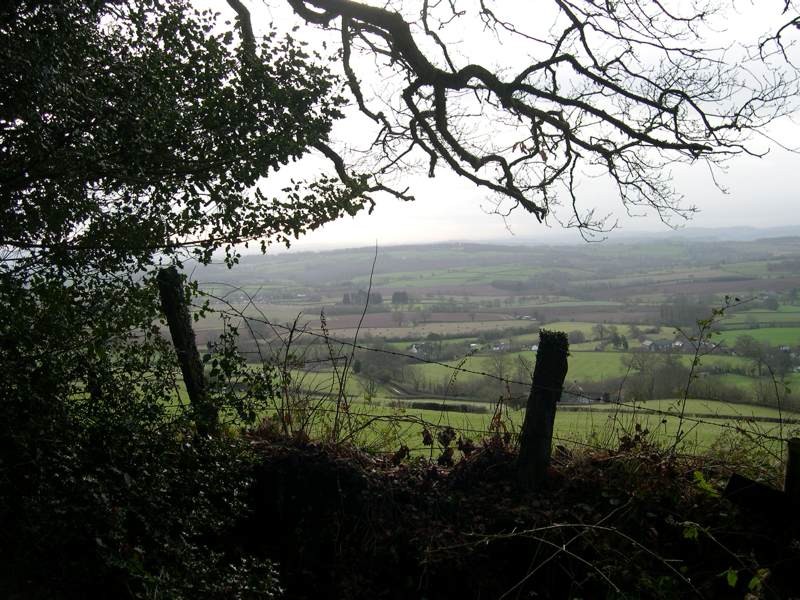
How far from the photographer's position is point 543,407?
4312mm

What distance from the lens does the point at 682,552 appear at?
386 cm

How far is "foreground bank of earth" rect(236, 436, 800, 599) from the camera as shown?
3.68m

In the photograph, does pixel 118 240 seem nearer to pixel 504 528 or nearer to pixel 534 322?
pixel 504 528

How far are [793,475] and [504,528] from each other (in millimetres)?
1888

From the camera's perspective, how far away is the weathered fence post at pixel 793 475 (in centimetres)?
357

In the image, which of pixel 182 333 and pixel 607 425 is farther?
pixel 607 425

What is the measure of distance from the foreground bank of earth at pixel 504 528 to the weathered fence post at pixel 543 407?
16 centimetres

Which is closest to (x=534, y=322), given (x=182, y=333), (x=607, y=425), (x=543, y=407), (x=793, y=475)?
(x=607, y=425)

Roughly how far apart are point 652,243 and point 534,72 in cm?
4192

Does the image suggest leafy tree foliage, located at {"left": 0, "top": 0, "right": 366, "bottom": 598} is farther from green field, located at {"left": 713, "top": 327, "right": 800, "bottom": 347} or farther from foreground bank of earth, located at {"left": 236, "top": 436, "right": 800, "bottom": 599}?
green field, located at {"left": 713, "top": 327, "right": 800, "bottom": 347}

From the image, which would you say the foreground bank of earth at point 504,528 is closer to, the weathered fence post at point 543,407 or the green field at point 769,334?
the weathered fence post at point 543,407

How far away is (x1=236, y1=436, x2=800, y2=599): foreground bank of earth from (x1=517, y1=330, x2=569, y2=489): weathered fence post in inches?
6.4

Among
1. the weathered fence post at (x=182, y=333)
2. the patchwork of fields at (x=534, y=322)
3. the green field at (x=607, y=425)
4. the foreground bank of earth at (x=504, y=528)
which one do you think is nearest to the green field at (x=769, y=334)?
the patchwork of fields at (x=534, y=322)

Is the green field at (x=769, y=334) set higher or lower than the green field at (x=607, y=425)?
lower
